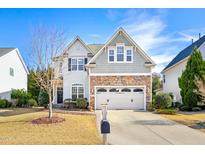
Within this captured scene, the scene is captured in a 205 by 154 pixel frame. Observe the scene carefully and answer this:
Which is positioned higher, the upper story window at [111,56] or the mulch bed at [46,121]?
the upper story window at [111,56]

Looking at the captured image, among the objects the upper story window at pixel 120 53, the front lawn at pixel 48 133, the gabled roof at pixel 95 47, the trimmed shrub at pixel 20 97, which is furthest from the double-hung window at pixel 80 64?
the front lawn at pixel 48 133

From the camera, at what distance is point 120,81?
24.4 m

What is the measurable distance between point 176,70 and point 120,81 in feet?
34.2

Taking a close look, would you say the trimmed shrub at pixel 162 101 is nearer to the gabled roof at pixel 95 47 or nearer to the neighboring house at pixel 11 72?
the gabled roof at pixel 95 47

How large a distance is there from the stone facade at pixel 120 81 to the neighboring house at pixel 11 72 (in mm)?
10655

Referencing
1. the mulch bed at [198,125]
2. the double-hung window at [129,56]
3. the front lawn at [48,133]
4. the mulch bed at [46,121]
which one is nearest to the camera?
the front lawn at [48,133]

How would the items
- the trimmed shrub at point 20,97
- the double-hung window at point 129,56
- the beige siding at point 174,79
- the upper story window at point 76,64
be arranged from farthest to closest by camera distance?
the beige siding at point 174,79, the trimmed shrub at point 20,97, the upper story window at point 76,64, the double-hung window at point 129,56

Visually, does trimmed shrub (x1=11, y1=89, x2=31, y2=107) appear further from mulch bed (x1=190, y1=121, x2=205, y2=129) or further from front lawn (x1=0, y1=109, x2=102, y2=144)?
mulch bed (x1=190, y1=121, x2=205, y2=129)

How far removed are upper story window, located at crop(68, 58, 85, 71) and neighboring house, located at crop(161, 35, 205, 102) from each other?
10868mm

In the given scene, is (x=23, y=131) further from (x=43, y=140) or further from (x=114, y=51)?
(x=114, y=51)

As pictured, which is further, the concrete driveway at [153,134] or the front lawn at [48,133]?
the concrete driveway at [153,134]

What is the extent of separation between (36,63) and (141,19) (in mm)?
7737

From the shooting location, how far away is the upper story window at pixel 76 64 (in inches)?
1093

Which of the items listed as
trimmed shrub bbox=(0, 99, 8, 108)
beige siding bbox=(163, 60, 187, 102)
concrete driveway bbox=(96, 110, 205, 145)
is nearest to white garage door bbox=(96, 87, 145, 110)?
beige siding bbox=(163, 60, 187, 102)
